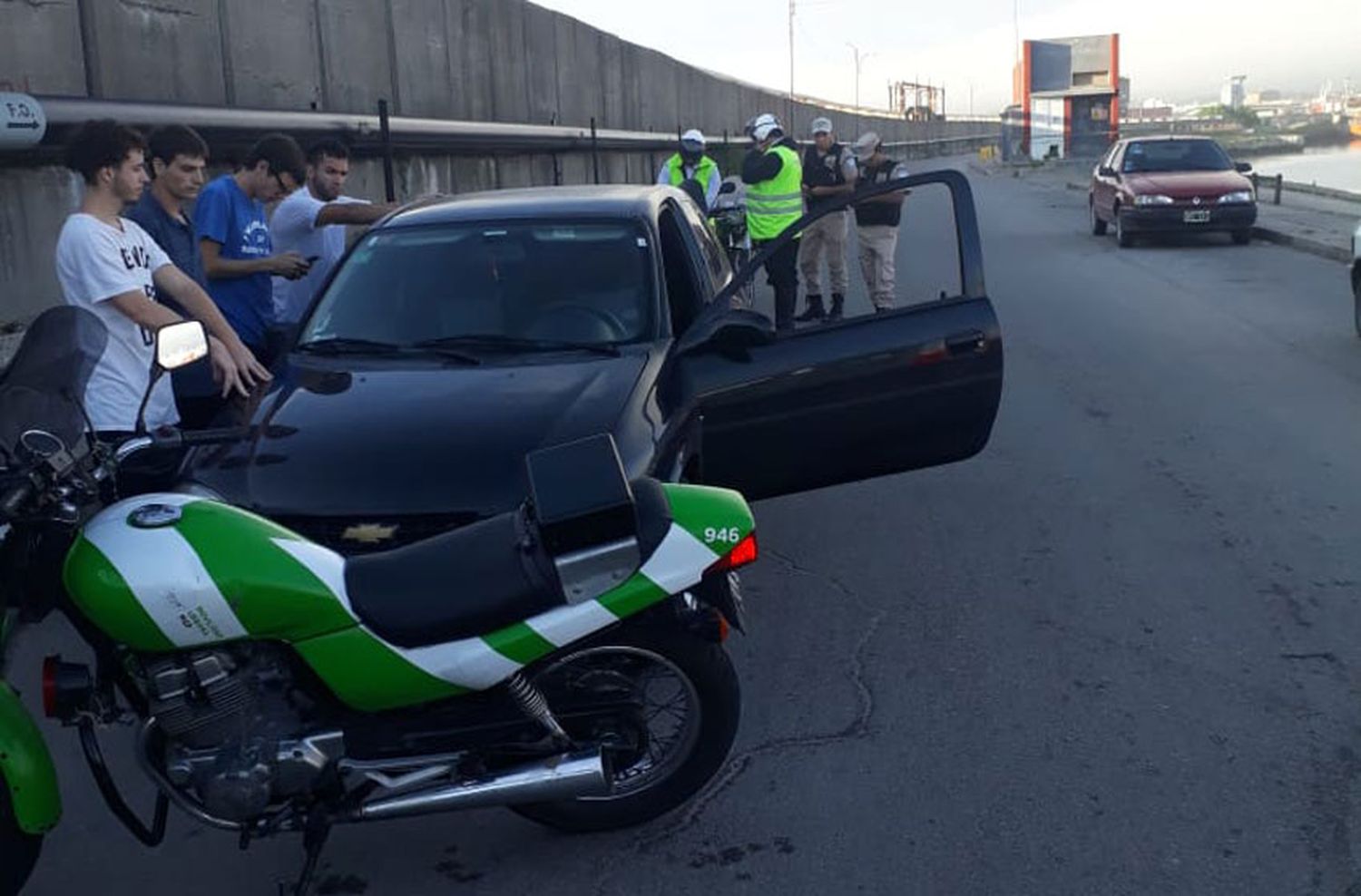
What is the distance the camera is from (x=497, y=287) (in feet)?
18.7

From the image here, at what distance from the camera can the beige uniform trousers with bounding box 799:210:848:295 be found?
1215 cm

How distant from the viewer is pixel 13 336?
7.23 metres

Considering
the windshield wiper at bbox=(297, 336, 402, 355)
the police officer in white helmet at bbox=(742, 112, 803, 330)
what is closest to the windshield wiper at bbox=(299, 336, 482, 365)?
the windshield wiper at bbox=(297, 336, 402, 355)

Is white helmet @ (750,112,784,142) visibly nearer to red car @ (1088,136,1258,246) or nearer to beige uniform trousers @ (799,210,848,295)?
beige uniform trousers @ (799,210,848,295)

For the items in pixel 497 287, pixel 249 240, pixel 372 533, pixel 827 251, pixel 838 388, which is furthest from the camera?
pixel 827 251

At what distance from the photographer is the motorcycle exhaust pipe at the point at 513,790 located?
338 centimetres

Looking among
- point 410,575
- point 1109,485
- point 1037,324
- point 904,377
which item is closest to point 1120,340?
point 1037,324

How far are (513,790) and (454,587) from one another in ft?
1.89

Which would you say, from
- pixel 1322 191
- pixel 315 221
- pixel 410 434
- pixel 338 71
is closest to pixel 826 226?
pixel 338 71

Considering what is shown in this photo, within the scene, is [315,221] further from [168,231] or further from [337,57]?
[337,57]

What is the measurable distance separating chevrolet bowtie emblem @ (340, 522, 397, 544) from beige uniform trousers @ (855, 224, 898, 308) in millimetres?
8195

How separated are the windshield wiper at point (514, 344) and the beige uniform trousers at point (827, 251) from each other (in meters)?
6.99

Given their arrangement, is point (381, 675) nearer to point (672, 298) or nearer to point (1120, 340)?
point (672, 298)

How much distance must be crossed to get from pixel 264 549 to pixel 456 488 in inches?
41.0
